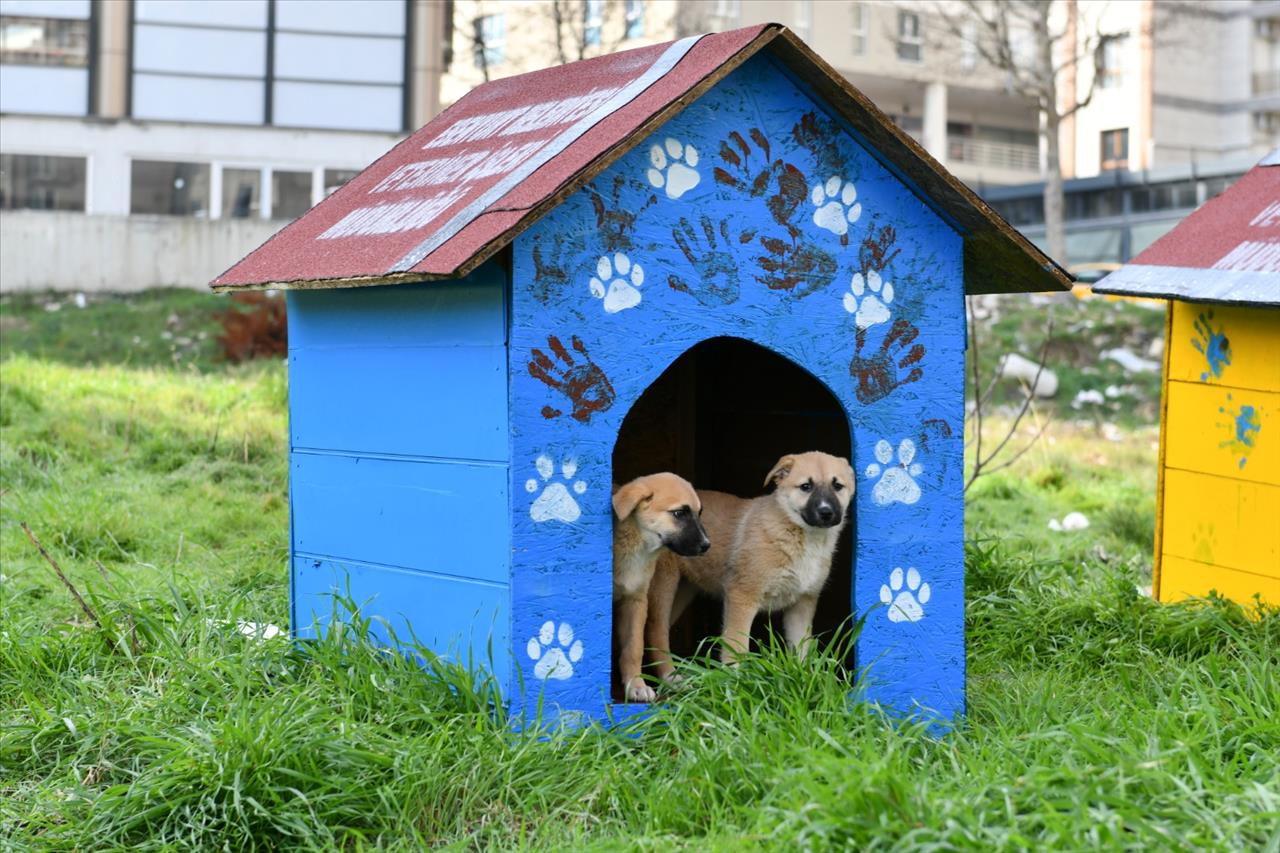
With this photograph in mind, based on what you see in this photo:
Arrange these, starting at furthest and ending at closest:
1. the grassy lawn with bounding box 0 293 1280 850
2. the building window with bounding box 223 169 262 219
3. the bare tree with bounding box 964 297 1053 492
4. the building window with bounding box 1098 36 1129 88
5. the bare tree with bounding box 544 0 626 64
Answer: the building window with bounding box 1098 36 1129 88 → the building window with bounding box 223 169 262 219 → the bare tree with bounding box 544 0 626 64 → the bare tree with bounding box 964 297 1053 492 → the grassy lawn with bounding box 0 293 1280 850

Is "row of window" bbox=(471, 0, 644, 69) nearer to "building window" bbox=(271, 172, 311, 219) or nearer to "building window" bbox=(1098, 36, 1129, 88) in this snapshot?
"building window" bbox=(271, 172, 311, 219)

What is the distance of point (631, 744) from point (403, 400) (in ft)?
4.31

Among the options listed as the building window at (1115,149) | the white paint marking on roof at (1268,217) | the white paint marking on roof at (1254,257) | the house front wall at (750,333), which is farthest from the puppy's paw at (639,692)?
the building window at (1115,149)

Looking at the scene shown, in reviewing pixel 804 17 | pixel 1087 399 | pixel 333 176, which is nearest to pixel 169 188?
pixel 333 176

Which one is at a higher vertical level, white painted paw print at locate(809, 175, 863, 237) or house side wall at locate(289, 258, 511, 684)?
white painted paw print at locate(809, 175, 863, 237)

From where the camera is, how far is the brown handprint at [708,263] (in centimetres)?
473

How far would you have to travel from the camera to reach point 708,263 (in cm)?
479

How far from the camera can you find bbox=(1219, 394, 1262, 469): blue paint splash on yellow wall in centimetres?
660

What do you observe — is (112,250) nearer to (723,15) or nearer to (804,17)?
(723,15)

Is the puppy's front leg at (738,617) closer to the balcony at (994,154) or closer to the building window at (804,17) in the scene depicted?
the building window at (804,17)

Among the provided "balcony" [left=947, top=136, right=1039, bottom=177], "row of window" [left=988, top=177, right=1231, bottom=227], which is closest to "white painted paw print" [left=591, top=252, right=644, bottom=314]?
"row of window" [left=988, top=177, right=1231, bottom=227]

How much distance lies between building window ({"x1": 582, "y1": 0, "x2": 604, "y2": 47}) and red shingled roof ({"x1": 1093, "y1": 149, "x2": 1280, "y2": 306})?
16053 millimetres

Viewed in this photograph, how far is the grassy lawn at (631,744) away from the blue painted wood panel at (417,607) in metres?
0.11

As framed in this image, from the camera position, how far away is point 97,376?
38.8 ft
